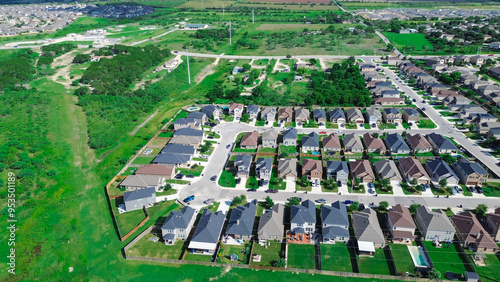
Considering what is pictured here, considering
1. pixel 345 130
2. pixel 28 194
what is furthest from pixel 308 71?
pixel 28 194

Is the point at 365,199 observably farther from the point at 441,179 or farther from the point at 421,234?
the point at 441,179

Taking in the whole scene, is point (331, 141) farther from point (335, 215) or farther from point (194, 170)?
point (194, 170)

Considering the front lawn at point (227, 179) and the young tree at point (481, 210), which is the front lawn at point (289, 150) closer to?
the front lawn at point (227, 179)

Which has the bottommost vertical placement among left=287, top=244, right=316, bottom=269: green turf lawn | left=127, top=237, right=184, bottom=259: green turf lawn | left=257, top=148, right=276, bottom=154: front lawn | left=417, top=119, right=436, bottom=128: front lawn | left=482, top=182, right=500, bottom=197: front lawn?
left=127, top=237, right=184, bottom=259: green turf lawn

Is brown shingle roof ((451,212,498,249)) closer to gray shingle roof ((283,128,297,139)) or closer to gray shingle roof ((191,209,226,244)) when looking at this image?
gray shingle roof ((191,209,226,244))

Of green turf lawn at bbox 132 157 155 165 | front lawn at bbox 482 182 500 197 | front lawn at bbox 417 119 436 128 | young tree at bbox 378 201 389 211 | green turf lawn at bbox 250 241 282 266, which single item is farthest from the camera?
front lawn at bbox 417 119 436 128

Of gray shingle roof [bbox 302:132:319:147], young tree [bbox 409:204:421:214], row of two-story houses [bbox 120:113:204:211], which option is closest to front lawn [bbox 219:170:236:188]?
row of two-story houses [bbox 120:113:204:211]
